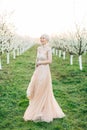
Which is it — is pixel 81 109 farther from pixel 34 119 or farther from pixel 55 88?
pixel 55 88

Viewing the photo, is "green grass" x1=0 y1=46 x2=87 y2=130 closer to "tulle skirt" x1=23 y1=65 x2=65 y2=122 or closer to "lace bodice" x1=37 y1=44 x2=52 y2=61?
"tulle skirt" x1=23 y1=65 x2=65 y2=122

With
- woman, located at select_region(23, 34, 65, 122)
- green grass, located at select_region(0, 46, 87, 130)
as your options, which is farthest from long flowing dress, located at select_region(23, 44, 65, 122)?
green grass, located at select_region(0, 46, 87, 130)

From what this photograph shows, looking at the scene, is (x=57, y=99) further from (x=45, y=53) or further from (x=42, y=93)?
(x=45, y=53)

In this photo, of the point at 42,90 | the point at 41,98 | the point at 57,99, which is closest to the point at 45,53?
the point at 42,90

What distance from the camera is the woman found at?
9.82 meters

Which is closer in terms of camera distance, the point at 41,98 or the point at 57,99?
the point at 41,98

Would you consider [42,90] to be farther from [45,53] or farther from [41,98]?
[45,53]

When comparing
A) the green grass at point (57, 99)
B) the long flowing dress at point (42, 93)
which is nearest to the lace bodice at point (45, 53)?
the long flowing dress at point (42, 93)

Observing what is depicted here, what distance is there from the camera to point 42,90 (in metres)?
9.90

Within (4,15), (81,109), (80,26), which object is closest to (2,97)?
(81,109)

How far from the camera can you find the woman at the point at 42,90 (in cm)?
982

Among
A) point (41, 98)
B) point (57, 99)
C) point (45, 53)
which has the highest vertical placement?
point (45, 53)

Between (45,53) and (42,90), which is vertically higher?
(45,53)

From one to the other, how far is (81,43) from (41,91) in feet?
62.8
